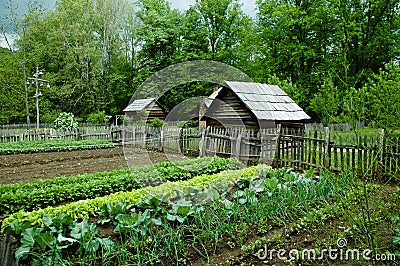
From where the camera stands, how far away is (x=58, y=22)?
3891cm

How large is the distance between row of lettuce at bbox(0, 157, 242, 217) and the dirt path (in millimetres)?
2348

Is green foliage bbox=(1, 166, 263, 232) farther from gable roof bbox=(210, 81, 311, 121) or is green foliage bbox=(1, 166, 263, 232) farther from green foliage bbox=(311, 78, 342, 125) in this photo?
green foliage bbox=(311, 78, 342, 125)

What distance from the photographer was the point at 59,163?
41.6 ft

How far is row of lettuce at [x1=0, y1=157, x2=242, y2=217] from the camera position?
6.59m

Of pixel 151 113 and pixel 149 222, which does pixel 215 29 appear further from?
pixel 149 222

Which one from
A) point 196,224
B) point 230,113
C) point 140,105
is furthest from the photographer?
point 140,105

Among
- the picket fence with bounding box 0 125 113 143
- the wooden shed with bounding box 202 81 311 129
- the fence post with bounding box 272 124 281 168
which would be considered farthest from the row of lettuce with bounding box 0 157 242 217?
the picket fence with bounding box 0 125 113 143

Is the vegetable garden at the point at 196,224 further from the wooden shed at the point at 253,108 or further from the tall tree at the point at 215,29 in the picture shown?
the tall tree at the point at 215,29

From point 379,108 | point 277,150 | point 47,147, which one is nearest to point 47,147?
point 47,147

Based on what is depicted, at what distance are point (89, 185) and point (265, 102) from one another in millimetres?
8704

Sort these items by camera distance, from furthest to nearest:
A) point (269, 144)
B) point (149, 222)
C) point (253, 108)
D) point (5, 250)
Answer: point (253, 108)
point (269, 144)
point (149, 222)
point (5, 250)

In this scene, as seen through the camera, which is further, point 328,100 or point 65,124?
point 65,124

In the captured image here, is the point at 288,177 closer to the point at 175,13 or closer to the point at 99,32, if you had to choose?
the point at 175,13

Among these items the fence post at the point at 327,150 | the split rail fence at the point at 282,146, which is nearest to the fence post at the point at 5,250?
the split rail fence at the point at 282,146
